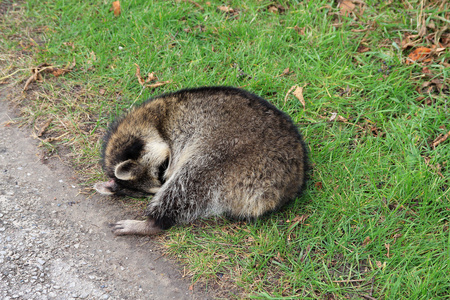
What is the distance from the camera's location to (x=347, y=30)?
484 centimetres

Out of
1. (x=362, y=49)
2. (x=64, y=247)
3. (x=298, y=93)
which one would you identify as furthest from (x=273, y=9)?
(x=64, y=247)

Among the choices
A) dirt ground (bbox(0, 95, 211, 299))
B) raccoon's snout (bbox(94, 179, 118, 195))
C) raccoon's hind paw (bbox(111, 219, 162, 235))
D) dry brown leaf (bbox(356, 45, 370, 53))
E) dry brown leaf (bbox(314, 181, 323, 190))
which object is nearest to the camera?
dirt ground (bbox(0, 95, 211, 299))

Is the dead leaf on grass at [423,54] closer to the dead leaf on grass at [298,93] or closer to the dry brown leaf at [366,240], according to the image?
the dead leaf on grass at [298,93]

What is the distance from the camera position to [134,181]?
11.7 feet

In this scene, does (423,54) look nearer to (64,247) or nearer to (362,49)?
(362,49)

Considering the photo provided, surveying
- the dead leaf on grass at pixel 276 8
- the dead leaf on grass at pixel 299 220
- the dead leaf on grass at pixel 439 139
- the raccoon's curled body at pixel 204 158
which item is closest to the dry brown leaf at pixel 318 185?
the raccoon's curled body at pixel 204 158

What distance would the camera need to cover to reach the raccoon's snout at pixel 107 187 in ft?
11.8

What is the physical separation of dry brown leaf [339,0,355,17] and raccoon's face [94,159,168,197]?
2.96m

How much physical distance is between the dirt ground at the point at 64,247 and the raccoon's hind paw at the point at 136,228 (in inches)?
2.5

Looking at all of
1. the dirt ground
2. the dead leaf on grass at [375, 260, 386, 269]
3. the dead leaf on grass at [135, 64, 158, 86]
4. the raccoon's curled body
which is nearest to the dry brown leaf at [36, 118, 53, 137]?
the dirt ground

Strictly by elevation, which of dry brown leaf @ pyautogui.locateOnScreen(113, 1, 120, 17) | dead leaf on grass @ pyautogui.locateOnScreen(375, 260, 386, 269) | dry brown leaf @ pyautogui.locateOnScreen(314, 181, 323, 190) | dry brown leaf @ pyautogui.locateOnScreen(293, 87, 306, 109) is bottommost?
dead leaf on grass @ pyautogui.locateOnScreen(375, 260, 386, 269)

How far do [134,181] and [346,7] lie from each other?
3375 millimetres

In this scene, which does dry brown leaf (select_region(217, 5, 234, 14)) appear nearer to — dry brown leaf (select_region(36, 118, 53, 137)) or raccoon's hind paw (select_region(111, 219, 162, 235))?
dry brown leaf (select_region(36, 118, 53, 137))

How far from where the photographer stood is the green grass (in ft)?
10.3
